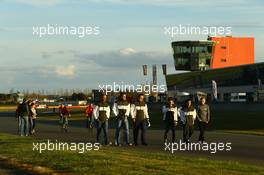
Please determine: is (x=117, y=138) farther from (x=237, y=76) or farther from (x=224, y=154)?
(x=237, y=76)

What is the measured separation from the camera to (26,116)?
29.3 metres

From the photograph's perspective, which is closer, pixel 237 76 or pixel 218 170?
pixel 218 170

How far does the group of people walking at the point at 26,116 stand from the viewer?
29.2 meters

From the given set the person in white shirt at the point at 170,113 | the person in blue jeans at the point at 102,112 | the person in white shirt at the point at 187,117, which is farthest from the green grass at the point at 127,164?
the person in white shirt at the point at 187,117

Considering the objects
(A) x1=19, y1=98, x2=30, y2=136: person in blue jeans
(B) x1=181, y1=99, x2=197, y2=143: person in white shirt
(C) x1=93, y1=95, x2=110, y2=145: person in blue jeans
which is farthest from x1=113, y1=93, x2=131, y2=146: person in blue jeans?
(A) x1=19, y1=98, x2=30, y2=136: person in blue jeans

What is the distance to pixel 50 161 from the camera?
1545 cm

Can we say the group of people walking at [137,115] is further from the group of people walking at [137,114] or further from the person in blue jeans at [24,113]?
the person in blue jeans at [24,113]

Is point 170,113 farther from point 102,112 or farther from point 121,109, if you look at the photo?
point 102,112

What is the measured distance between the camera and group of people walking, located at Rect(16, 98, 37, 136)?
29234 mm

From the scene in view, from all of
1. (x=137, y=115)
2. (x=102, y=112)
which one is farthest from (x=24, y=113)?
(x=137, y=115)

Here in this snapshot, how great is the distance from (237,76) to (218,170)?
85.4 m

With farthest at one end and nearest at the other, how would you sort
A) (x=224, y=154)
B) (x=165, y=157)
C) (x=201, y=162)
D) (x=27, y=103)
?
(x=27, y=103)
(x=224, y=154)
(x=165, y=157)
(x=201, y=162)

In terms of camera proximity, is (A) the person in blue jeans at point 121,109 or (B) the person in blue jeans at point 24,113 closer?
(A) the person in blue jeans at point 121,109

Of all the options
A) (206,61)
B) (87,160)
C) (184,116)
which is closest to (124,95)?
(184,116)
